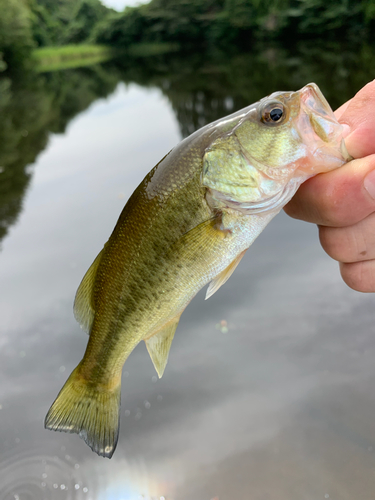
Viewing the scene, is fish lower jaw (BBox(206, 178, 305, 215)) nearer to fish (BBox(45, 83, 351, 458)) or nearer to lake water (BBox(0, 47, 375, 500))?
fish (BBox(45, 83, 351, 458))

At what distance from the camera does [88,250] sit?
6.82 meters

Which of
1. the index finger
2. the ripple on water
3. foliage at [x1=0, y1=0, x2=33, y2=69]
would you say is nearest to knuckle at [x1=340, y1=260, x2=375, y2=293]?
the index finger

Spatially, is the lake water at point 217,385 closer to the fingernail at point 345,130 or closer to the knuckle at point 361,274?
the knuckle at point 361,274

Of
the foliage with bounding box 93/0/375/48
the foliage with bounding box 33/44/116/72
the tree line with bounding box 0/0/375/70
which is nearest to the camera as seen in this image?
the foliage with bounding box 93/0/375/48

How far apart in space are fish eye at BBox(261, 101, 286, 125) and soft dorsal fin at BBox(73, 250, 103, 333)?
3.63 feet

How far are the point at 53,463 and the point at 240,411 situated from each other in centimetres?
184

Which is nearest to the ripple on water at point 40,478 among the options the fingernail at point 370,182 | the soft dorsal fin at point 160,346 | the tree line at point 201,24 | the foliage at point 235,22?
the soft dorsal fin at point 160,346

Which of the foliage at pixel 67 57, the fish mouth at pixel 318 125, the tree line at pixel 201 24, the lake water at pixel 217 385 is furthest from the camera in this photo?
the foliage at pixel 67 57

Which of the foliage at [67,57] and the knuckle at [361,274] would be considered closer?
the knuckle at [361,274]

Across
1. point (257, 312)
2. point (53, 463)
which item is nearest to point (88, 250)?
point (257, 312)

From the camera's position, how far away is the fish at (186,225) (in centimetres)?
167

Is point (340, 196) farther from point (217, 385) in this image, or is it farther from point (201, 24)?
point (201, 24)

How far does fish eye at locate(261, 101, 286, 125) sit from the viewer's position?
1663 mm

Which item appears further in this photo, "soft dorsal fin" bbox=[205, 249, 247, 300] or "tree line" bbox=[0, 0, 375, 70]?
"tree line" bbox=[0, 0, 375, 70]
